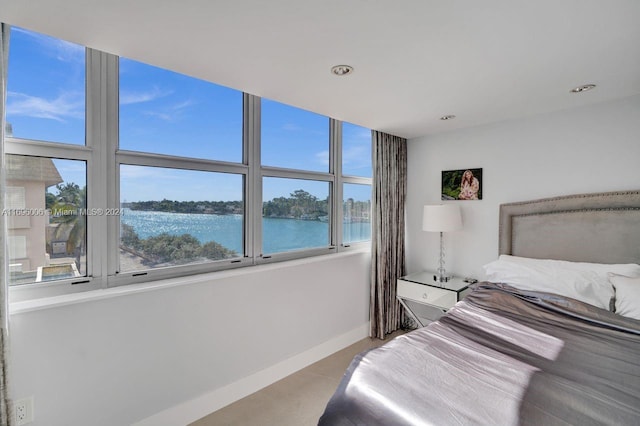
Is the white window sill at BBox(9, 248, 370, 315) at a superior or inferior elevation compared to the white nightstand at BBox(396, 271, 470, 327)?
superior

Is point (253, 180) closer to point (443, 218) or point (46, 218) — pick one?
point (46, 218)

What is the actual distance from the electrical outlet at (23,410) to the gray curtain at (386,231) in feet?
8.90

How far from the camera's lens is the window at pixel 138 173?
1568 millimetres

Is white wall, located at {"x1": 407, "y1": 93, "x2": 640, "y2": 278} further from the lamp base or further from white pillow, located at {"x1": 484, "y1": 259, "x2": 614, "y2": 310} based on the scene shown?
white pillow, located at {"x1": 484, "y1": 259, "x2": 614, "y2": 310}

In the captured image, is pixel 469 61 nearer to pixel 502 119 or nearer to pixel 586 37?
pixel 586 37

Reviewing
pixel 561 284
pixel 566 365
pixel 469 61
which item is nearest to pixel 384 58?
pixel 469 61

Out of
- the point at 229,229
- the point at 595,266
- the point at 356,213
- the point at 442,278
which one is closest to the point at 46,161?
the point at 229,229

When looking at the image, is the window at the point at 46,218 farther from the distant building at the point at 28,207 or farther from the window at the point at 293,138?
the window at the point at 293,138

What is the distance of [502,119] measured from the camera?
9.07ft

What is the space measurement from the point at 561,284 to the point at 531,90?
4.62ft

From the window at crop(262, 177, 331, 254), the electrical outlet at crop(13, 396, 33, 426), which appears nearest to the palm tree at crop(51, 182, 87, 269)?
the electrical outlet at crop(13, 396, 33, 426)

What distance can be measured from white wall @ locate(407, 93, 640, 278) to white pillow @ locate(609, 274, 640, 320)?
2.66 feet

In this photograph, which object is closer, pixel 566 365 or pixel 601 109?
pixel 566 365

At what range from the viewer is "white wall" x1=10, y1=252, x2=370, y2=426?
4.96 ft
